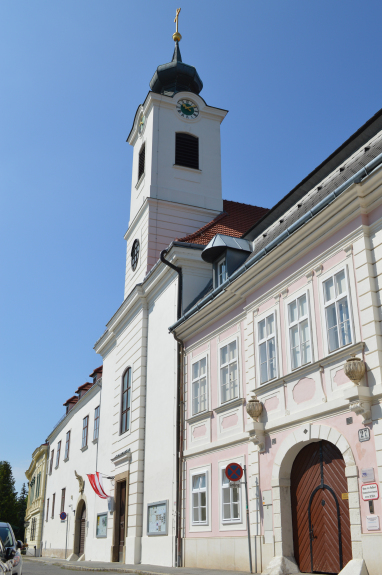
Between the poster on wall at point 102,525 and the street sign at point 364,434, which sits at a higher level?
the street sign at point 364,434

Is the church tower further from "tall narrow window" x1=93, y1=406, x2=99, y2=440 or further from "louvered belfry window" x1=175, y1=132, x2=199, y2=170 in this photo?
"tall narrow window" x1=93, y1=406, x2=99, y2=440

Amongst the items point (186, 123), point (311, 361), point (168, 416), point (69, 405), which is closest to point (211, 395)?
point (168, 416)

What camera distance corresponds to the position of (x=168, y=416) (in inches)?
710

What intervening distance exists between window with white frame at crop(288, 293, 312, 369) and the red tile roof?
8436 mm

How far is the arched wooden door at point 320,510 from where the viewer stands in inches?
404

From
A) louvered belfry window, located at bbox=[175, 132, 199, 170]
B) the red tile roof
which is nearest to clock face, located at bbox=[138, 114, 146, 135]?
louvered belfry window, located at bbox=[175, 132, 199, 170]

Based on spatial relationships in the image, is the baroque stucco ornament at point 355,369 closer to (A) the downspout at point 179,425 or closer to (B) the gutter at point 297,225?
(B) the gutter at point 297,225

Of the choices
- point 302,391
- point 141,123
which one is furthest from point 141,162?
point 302,391

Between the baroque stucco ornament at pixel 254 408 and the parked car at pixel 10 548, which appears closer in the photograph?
the parked car at pixel 10 548

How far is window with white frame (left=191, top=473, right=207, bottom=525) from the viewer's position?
49.5 ft

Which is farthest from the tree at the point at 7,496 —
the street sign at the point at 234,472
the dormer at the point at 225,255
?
the street sign at the point at 234,472

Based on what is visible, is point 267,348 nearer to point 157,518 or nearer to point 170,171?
point 157,518

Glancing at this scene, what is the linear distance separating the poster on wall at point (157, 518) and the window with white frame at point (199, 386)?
312 cm

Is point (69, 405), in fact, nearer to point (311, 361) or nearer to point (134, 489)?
point (134, 489)
